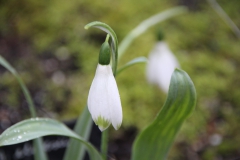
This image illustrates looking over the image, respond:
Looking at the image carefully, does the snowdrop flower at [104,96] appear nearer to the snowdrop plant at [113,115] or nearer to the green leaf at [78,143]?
the snowdrop plant at [113,115]

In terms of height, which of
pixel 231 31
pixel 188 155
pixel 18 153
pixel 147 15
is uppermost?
pixel 147 15

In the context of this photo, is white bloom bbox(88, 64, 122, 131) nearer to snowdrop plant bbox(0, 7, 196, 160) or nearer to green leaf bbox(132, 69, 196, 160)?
snowdrop plant bbox(0, 7, 196, 160)

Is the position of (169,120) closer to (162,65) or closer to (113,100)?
(113,100)

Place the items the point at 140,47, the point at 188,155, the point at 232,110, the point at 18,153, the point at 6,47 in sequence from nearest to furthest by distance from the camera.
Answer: the point at 18,153, the point at 188,155, the point at 232,110, the point at 140,47, the point at 6,47

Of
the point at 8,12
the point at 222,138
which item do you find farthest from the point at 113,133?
the point at 8,12

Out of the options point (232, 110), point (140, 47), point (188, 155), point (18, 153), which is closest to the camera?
point (18, 153)

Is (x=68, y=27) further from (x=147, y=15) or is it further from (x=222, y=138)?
(x=222, y=138)

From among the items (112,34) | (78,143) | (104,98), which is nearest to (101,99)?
(104,98)
